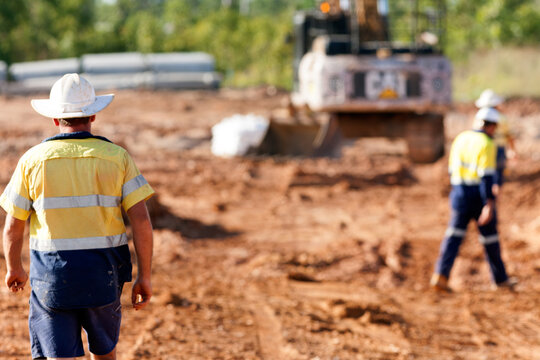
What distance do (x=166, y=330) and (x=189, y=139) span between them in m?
13.0

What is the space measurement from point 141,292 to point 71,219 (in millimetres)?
458

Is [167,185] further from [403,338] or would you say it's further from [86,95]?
[86,95]

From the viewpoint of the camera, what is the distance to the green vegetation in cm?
3064

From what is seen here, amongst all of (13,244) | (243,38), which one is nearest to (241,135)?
(13,244)

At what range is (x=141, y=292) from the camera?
3707 mm

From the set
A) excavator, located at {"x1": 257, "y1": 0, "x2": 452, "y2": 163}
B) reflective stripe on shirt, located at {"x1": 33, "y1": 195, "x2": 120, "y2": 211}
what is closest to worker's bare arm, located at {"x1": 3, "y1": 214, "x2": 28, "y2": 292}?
reflective stripe on shirt, located at {"x1": 33, "y1": 195, "x2": 120, "y2": 211}

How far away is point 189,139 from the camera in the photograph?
18578 millimetres

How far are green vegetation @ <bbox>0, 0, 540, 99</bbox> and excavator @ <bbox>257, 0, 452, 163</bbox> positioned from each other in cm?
1536

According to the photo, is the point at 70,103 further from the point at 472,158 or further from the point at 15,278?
the point at 472,158

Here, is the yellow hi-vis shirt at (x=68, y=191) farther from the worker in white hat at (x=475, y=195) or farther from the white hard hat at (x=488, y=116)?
the white hard hat at (x=488, y=116)

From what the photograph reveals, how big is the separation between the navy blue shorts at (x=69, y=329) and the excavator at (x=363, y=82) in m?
9.57

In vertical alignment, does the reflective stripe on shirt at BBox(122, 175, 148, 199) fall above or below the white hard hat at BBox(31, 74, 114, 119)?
below

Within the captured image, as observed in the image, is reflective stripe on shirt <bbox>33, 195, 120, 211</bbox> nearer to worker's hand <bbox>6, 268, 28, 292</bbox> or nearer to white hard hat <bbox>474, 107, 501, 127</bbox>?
worker's hand <bbox>6, 268, 28, 292</bbox>

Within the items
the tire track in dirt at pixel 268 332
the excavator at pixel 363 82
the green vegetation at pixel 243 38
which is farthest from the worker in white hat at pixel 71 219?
the green vegetation at pixel 243 38
